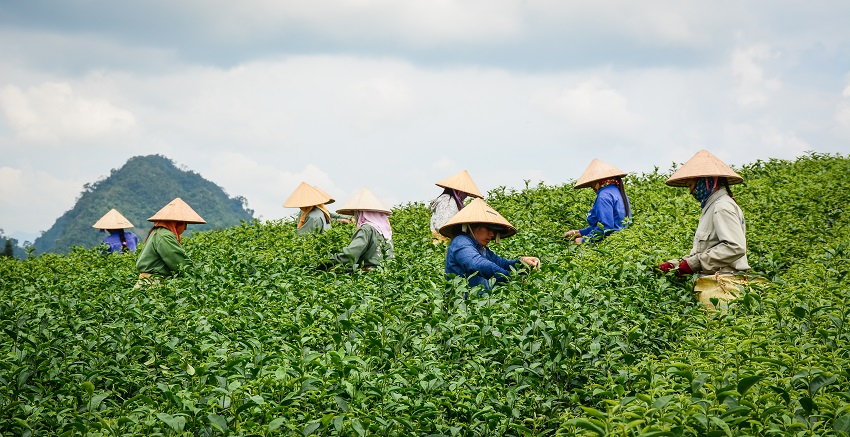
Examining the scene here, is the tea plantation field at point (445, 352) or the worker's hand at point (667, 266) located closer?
the tea plantation field at point (445, 352)

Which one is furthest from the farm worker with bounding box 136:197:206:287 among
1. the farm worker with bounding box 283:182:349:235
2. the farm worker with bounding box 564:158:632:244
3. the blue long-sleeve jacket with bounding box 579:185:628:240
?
the blue long-sleeve jacket with bounding box 579:185:628:240

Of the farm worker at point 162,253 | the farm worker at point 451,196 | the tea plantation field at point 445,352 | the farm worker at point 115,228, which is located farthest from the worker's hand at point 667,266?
the farm worker at point 115,228

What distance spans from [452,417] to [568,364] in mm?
824

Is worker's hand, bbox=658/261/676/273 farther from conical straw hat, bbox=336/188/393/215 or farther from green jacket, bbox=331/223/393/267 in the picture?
conical straw hat, bbox=336/188/393/215

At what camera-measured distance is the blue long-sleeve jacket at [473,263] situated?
19.1 feet

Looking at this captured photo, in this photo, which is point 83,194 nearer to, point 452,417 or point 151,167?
point 151,167

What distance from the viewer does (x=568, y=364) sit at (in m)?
4.29

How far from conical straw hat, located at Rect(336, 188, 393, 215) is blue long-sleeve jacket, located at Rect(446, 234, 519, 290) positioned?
6.54ft

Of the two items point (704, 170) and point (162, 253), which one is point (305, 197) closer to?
point (162, 253)

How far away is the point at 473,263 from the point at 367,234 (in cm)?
211

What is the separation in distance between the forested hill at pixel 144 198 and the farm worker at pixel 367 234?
42.2 m

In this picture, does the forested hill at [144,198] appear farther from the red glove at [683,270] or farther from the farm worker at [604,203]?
the red glove at [683,270]

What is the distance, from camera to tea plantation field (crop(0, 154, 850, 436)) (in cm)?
332

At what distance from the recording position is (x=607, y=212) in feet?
26.3
